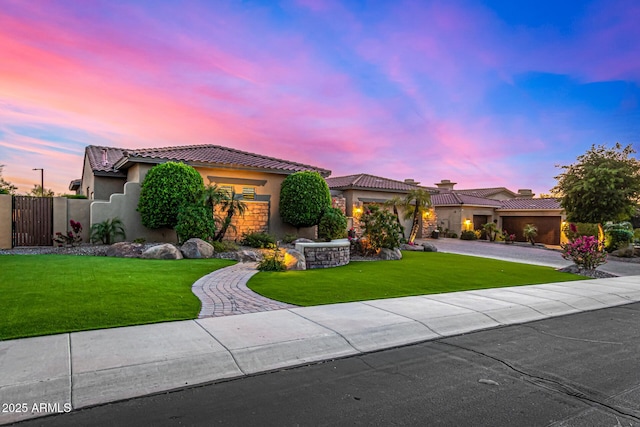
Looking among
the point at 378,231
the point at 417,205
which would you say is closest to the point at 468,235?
the point at 417,205

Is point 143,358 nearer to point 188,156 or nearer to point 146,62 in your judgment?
point 146,62

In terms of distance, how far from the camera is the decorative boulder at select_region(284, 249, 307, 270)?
11906 mm

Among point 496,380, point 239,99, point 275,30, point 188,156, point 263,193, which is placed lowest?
point 496,380

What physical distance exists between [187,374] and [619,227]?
2721 cm

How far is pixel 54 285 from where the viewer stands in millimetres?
7719

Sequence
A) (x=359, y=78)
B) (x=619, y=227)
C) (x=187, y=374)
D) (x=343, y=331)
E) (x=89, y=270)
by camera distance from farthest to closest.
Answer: (x=619, y=227)
(x=359, y=78)
(x=89, y=270)
(x=343, y=331)
(x=187, y=374)

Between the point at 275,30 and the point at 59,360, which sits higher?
the point at 275,30

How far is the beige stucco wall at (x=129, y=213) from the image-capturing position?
52.5 ft

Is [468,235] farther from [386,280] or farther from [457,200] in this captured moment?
[386,280]

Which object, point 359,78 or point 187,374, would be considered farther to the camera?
point 359,78

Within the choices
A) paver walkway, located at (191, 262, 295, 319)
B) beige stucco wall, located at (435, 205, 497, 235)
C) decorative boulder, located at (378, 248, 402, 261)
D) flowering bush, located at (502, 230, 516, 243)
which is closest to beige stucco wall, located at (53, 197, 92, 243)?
paver walkway, located at (191, 262, 295, 319)

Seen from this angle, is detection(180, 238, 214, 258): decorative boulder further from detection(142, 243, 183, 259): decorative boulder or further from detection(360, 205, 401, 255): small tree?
detection(360, 205, 401, 255): small tree

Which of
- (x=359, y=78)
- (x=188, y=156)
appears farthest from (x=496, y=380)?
(x=188, y=156)

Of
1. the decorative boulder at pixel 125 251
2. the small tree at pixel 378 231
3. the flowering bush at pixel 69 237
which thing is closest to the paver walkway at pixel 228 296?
the decorative boulder at pixel 125 251
